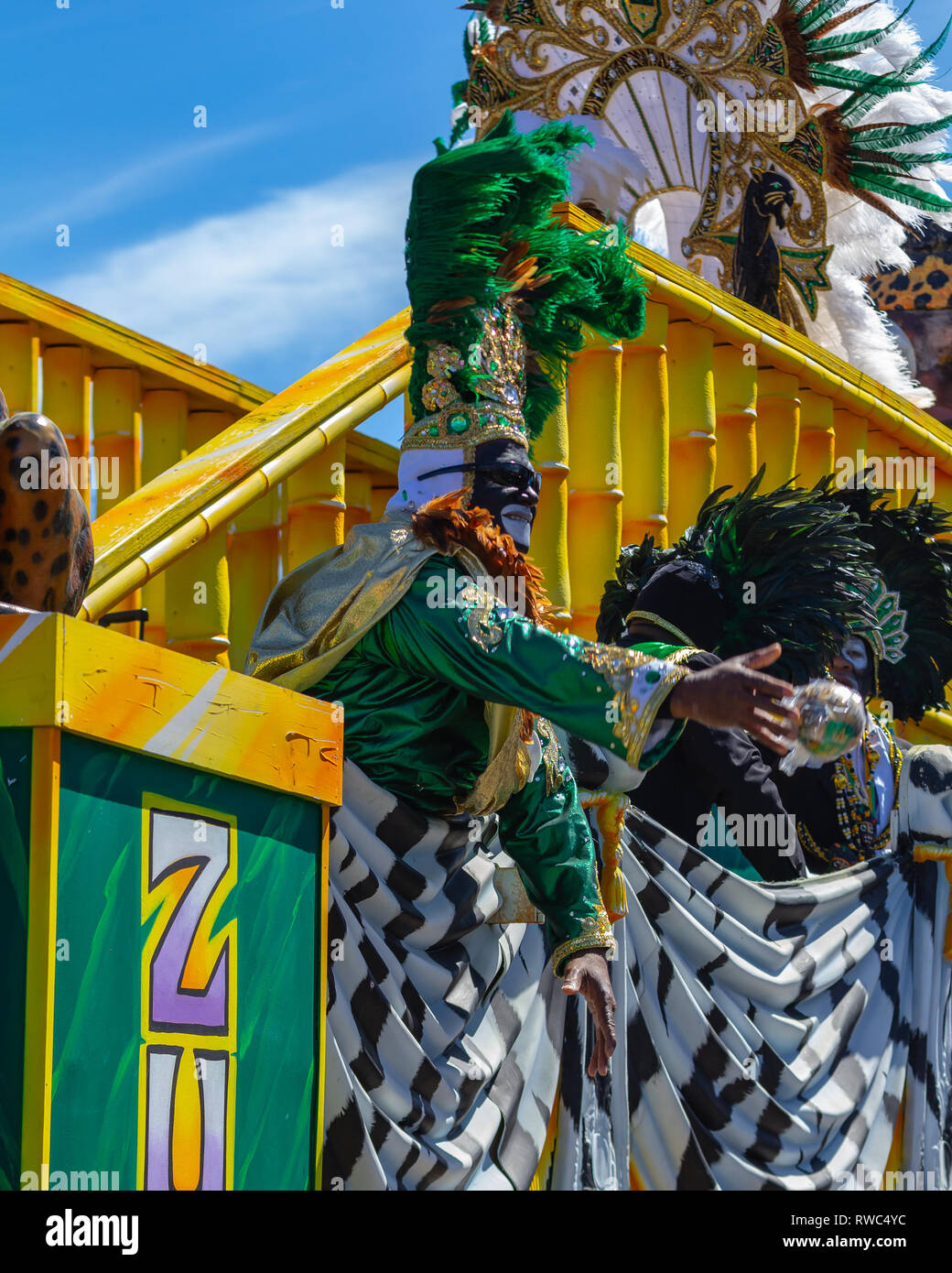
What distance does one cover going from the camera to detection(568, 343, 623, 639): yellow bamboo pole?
15.6 feet

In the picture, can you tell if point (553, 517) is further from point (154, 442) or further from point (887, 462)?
point (887, 462)

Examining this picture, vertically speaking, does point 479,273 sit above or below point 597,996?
above

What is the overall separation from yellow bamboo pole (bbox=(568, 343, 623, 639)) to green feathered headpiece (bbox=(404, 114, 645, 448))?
1261mm

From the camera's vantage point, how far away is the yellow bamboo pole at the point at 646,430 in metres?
4.93

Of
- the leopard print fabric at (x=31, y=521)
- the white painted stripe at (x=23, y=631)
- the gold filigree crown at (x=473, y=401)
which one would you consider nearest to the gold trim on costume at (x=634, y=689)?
the gold filigree crown at (x=473, y=401)

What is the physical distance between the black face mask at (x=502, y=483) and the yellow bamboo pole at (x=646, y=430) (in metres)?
1.65

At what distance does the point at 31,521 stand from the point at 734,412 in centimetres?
307

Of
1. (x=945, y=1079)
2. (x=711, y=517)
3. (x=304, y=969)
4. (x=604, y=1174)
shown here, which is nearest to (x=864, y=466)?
(x=711, y=517)

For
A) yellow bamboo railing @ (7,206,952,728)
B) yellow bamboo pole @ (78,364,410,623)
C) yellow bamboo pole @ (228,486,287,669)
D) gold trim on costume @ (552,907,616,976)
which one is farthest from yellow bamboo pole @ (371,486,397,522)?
gold trim on costume @ (552,907,616,976)

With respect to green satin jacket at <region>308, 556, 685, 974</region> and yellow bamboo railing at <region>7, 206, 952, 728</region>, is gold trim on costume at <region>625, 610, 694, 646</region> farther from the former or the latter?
green satin jacket at <region>308, 556, 685, 974</region>

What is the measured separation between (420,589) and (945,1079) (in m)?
2.06

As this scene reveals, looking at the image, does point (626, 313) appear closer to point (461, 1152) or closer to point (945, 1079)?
point (461, 1152)

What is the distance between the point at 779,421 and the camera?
542 cm

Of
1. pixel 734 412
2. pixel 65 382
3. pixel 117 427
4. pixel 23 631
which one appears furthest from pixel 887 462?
pixel 23 631
